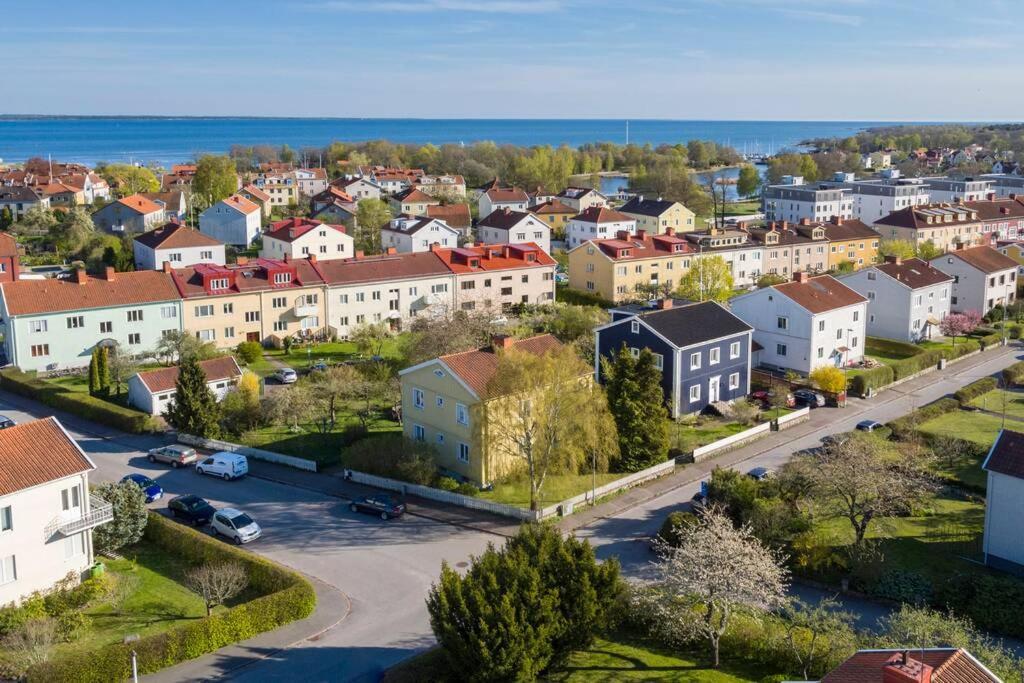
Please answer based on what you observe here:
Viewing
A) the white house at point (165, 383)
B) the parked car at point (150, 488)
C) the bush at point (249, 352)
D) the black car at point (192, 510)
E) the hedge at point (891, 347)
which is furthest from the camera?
the hedge at point (891, 347)

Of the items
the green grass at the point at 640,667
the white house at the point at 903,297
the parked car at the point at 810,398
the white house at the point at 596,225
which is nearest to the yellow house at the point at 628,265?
the white house at the point at 903,297

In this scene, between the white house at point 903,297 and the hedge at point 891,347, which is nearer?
the hedge at point 891,347

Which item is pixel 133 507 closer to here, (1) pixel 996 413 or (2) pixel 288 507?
(2) pixel 288 507

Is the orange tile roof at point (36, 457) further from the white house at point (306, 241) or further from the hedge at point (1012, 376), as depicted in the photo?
the white house at point (306, 241)

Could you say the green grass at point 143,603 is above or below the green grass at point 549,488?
below

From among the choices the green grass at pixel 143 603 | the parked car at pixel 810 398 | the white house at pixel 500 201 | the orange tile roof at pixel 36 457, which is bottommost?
the green grass at pixel 143 603

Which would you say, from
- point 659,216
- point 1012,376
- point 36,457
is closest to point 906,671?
point 36,457

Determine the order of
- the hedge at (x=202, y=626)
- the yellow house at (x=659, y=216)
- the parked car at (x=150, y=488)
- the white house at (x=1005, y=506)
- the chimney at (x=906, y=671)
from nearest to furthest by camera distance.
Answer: the chimney at (x=906, y=671) < the hedge at (x=202, y=626) < the white house at (x=1005, y=506) < the parked car at (x=150, y=488) < the yellow house at (x=659, y=216)
